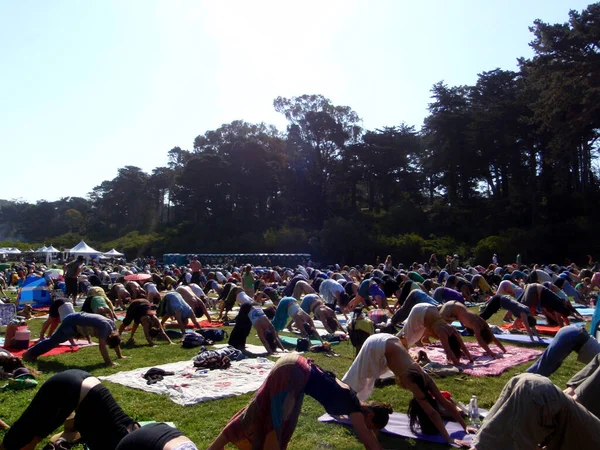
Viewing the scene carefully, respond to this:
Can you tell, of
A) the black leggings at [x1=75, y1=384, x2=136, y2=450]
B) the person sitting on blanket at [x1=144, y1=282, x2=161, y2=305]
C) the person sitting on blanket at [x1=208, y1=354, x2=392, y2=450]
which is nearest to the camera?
the black leggings at [x1=75, y1=384, x2=136, y2=450]

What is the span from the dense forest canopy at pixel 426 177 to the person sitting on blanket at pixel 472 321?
26.5 meters

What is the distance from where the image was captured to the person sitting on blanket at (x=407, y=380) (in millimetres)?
5047

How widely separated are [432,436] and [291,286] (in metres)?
11.0

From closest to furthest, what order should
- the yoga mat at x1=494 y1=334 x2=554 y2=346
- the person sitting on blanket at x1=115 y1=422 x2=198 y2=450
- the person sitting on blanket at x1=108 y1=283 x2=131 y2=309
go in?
the person sitting on blanket at x1=115 y1=422 x2=198 y2=450 → the yoga mat at x1=494 y1=334 x2=554 y2=346 → the person sitting on blanket at x1=108 y1=283 x2=131 y2=309

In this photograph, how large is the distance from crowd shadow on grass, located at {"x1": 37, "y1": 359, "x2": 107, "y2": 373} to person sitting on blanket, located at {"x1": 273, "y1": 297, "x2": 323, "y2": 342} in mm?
3770

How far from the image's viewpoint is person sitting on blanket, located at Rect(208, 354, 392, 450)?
160 inches

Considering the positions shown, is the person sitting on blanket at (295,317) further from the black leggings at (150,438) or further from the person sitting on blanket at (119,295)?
the black leggings at (150,438)

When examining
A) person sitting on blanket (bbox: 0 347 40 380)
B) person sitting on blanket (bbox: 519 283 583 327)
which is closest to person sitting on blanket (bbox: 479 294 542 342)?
person sitting on blanket (bbox: 519 283 583 327)

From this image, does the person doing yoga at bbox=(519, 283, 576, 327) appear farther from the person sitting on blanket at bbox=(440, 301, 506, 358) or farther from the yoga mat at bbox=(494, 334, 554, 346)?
the person sitting on blanket at bbox=(440, 301, 506, 358)

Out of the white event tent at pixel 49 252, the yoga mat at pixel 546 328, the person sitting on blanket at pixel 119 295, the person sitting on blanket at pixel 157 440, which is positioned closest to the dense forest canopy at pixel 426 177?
the white event tent at pixel 49 252

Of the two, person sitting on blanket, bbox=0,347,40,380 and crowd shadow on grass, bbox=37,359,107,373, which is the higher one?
person sitting on blanket, bbox=0,347,40,380

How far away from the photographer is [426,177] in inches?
2131

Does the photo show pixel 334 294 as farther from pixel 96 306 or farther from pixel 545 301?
pixel 96 306

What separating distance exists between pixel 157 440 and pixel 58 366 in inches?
238
